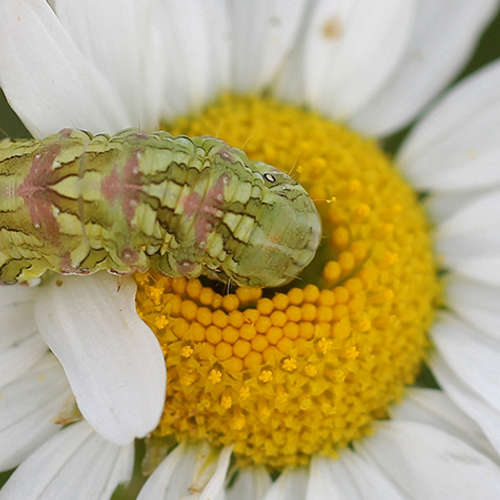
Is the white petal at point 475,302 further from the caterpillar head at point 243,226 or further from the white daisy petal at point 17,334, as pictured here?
the white daisy petal at point 17,334

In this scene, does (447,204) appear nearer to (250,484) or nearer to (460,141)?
(460,141)

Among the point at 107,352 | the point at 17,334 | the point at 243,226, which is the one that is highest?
the point at 243,226

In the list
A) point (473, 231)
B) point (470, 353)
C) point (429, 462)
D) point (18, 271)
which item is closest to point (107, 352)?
point (18, 271)

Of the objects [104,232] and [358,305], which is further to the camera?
[358,305]

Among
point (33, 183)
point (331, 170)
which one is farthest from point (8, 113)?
point (331, 170)

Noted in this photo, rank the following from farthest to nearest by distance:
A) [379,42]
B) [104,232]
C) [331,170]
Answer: [379,42] → [331,170] → [104,232]

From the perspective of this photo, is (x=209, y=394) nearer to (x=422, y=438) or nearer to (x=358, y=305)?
(x=358, y=305)

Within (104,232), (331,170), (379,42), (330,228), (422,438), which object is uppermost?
(379,42)

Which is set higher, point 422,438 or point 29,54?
point 29,54

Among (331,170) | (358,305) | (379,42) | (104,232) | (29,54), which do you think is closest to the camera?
(104,232)
